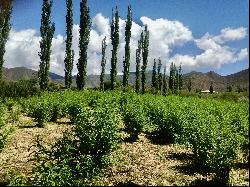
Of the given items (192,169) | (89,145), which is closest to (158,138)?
(192,169)

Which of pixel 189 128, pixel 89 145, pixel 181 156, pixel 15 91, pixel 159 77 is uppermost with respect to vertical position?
pixel 159 77

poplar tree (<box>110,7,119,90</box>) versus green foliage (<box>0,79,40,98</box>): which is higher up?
poplar tree (<box>110,7,119,90</box>)

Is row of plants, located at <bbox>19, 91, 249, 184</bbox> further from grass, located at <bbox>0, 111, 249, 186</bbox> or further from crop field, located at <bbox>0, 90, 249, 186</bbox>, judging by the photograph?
grass, located at <bbox>0, 111, 249, 186</bbox>

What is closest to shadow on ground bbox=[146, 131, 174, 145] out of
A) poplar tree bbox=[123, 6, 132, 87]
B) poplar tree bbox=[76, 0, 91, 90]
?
poplar tree bbox=[76, 0, 91, 90]

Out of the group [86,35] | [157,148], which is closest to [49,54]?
[86,35]

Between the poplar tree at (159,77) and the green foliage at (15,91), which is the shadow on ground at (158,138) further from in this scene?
the poplar tree at (159,77)

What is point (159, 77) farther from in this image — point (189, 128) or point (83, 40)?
point (189, 128)

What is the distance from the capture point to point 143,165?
31.2ft

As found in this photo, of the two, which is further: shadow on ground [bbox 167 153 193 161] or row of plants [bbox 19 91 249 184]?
shadow on ground [bbox 167 153 193 161]

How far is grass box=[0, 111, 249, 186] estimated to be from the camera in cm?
820

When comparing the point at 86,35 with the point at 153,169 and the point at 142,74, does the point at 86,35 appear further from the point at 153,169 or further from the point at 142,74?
the point at 153,169

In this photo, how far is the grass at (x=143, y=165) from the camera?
820 centimetres

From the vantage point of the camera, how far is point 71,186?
24.3 ft

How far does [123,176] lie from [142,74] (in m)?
47.6
